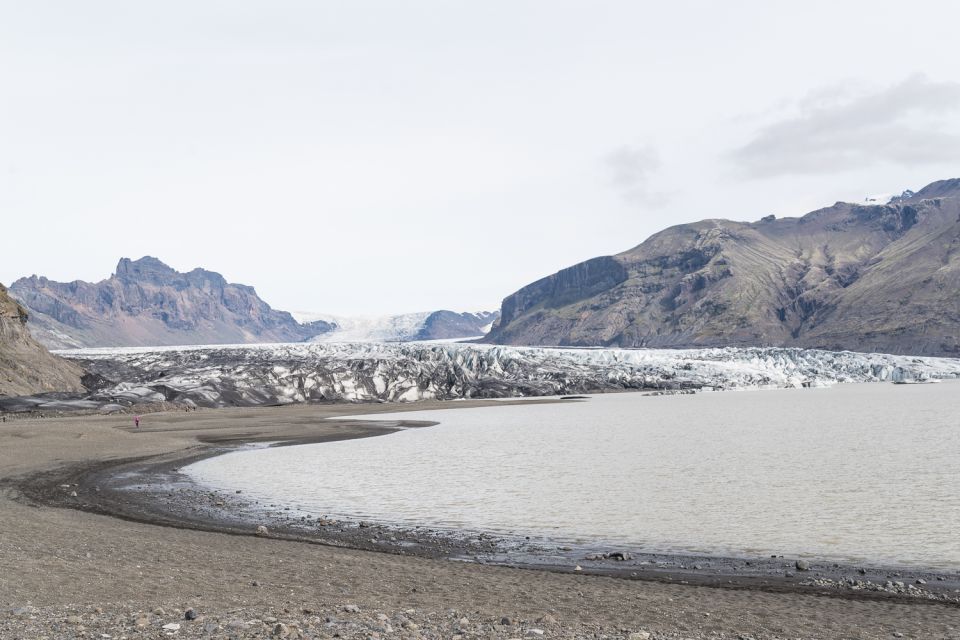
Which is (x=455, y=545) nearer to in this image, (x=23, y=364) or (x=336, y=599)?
(x=336, y=599)

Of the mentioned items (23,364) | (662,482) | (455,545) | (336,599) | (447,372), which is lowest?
(662,482)

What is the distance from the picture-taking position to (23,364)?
80.0 metres

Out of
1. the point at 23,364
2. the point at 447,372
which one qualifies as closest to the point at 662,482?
the point at 447,372

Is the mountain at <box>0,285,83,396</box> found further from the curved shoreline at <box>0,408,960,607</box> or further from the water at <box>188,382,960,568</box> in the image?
the curved shoreline at <box>0,408,960,607</box>

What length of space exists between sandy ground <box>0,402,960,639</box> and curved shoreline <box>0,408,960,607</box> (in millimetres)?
691

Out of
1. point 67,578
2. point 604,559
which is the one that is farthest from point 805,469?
point 67,578

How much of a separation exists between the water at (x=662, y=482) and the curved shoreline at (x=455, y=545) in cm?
119

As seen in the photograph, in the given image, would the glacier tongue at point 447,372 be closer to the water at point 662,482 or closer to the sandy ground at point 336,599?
the water at point 662,482

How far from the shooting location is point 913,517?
20.9m

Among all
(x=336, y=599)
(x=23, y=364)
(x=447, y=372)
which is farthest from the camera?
(x=447, y=372)

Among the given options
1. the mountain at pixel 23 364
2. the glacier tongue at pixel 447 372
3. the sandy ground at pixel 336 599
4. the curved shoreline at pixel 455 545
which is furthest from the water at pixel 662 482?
the mountain at pixel 23 364

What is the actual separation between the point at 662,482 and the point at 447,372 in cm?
7404

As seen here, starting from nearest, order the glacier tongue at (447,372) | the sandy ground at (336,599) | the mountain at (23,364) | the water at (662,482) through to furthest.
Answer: the sandy ground at (336,599) → the water at (662,482) → the mountain at (23,364) → the glacier tongue at (447,372)

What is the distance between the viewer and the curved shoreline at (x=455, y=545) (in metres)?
14.4
